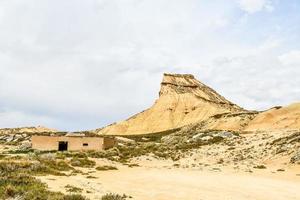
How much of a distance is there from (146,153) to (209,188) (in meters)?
32.0

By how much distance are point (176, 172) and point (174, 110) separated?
99344mm

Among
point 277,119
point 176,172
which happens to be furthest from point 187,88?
point 176,172

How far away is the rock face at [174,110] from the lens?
130875 mm

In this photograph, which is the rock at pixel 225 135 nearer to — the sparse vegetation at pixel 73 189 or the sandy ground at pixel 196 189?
the sandy ground at pixel 196 189

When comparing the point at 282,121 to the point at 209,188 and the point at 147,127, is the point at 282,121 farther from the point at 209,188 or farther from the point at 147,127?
the point at 209,188

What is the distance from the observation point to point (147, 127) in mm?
131125

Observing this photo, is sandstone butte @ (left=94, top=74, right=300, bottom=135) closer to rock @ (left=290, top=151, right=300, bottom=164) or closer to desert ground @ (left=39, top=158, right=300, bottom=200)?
rock @ (left=290, top=151, right=300, bottom=164)

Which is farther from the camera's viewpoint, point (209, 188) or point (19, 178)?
point (209, 188)

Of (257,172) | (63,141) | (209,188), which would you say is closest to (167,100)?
(63,141)

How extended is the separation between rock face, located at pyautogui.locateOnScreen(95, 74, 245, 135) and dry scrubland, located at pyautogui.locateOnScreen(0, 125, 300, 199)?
55466mm

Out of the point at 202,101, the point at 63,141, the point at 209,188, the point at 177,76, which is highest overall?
the point at 177,76

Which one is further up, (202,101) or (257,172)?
(202,101)

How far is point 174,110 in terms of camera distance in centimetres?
13750

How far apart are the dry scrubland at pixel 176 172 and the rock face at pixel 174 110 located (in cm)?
5547
